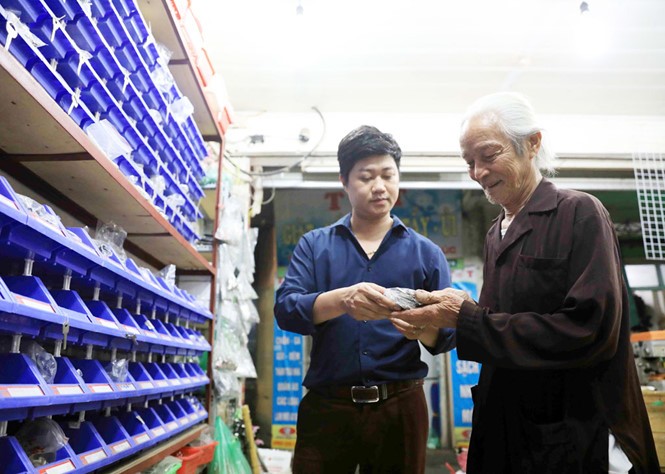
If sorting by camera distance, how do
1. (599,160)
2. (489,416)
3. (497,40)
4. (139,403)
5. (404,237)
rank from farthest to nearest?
(599,160)
(497,40)
(139,403)
(404,237)
(489,416)

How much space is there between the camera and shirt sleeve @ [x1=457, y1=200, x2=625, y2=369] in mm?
1006

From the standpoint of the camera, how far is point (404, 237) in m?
1.78

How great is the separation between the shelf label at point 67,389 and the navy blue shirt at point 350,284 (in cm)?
63

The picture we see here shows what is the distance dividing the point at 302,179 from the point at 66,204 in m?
2.56

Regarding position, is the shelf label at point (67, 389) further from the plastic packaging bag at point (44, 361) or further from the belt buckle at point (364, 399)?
the belt buckle at point (364, 399)

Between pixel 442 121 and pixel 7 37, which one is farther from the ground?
pixel 442 121

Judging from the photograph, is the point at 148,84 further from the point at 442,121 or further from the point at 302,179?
the point at 442,121

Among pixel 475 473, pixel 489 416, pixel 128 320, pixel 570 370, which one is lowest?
pixel 475 473

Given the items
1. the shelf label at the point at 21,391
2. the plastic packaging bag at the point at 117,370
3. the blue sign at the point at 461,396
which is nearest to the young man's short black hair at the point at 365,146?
the plastic packaging bag at the point at 117,370

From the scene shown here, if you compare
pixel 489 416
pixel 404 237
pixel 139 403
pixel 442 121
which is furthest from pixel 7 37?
pixel 442 121

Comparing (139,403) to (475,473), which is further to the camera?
(139,403)

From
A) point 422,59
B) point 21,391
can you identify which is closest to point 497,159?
point 21,391

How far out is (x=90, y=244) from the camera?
4.42 ft

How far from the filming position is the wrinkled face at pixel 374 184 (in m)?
1.74
